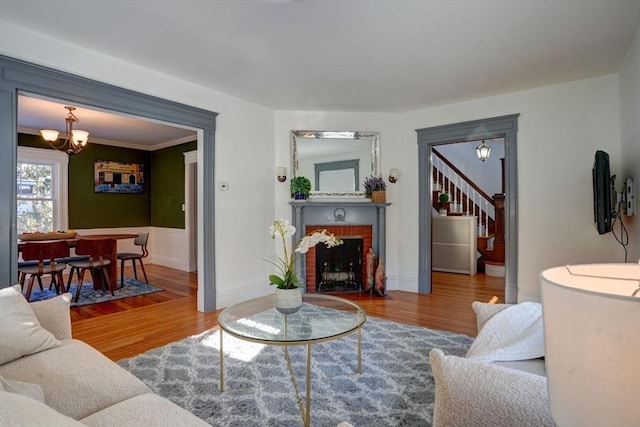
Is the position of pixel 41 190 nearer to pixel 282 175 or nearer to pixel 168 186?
pixel 168 186

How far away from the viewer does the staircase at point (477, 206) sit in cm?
591

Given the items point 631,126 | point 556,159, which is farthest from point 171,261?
point 631,126

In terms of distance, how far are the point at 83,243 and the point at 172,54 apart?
2734 millimetres

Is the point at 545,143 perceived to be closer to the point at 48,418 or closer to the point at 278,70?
the point at 278,70

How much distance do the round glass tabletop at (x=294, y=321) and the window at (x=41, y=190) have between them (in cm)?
509

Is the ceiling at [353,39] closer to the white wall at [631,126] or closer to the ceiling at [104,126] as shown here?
the white wall at [631,126]

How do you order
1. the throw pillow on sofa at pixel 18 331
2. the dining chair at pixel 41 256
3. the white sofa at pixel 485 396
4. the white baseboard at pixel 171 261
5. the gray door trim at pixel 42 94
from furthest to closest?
the white baseboard at pixel 171 261, the dining chair at pixel 41 256, the gray door trim at pixel 42 94, the throw pillow on sofa at pixel 18 331, the white sofa at pixel 485 396

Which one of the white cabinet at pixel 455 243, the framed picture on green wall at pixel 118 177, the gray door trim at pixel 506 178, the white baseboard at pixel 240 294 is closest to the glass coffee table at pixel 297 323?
the white baseboard at pixel 240 294

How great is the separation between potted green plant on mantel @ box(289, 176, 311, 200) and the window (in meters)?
4.21

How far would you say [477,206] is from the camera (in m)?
6.52

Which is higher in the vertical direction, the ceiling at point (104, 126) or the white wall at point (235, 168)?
the ceiling at point (104, 126)

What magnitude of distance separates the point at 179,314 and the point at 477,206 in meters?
5.58

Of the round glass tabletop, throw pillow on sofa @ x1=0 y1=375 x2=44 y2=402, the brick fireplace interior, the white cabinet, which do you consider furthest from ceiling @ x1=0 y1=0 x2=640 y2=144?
the white cabinet

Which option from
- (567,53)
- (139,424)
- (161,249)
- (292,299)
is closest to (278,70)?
(292,299)
